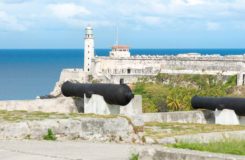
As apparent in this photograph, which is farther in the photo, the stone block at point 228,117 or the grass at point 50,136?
the stone block at point 228,117

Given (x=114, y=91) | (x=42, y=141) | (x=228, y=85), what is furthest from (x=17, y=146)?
(x=228, y=85)

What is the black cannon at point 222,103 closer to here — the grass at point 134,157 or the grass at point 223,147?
the grass at point 223,147

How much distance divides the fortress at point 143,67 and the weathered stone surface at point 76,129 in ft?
230

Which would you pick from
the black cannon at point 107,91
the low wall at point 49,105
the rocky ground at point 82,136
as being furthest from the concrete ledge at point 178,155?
the low wall at point 49,105

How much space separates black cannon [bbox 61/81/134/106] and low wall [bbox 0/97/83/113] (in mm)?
235

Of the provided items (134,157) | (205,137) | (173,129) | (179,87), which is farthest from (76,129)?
(179,87)

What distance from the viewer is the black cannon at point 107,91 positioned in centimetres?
1341

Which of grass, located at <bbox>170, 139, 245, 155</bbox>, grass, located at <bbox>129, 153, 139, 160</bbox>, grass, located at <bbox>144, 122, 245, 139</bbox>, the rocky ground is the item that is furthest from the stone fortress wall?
grass, located at <bbox>129, 153, 139, 160</bbox>

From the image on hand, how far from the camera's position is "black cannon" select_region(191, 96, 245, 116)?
47.7 feet

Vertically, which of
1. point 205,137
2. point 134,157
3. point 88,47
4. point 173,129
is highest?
point 88,47

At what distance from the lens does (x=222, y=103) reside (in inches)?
588

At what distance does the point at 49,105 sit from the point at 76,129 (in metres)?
5.60

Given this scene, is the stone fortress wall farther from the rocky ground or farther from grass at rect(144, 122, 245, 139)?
the rocky ground

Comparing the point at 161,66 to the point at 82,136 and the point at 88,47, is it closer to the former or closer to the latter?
the point at 88,47
